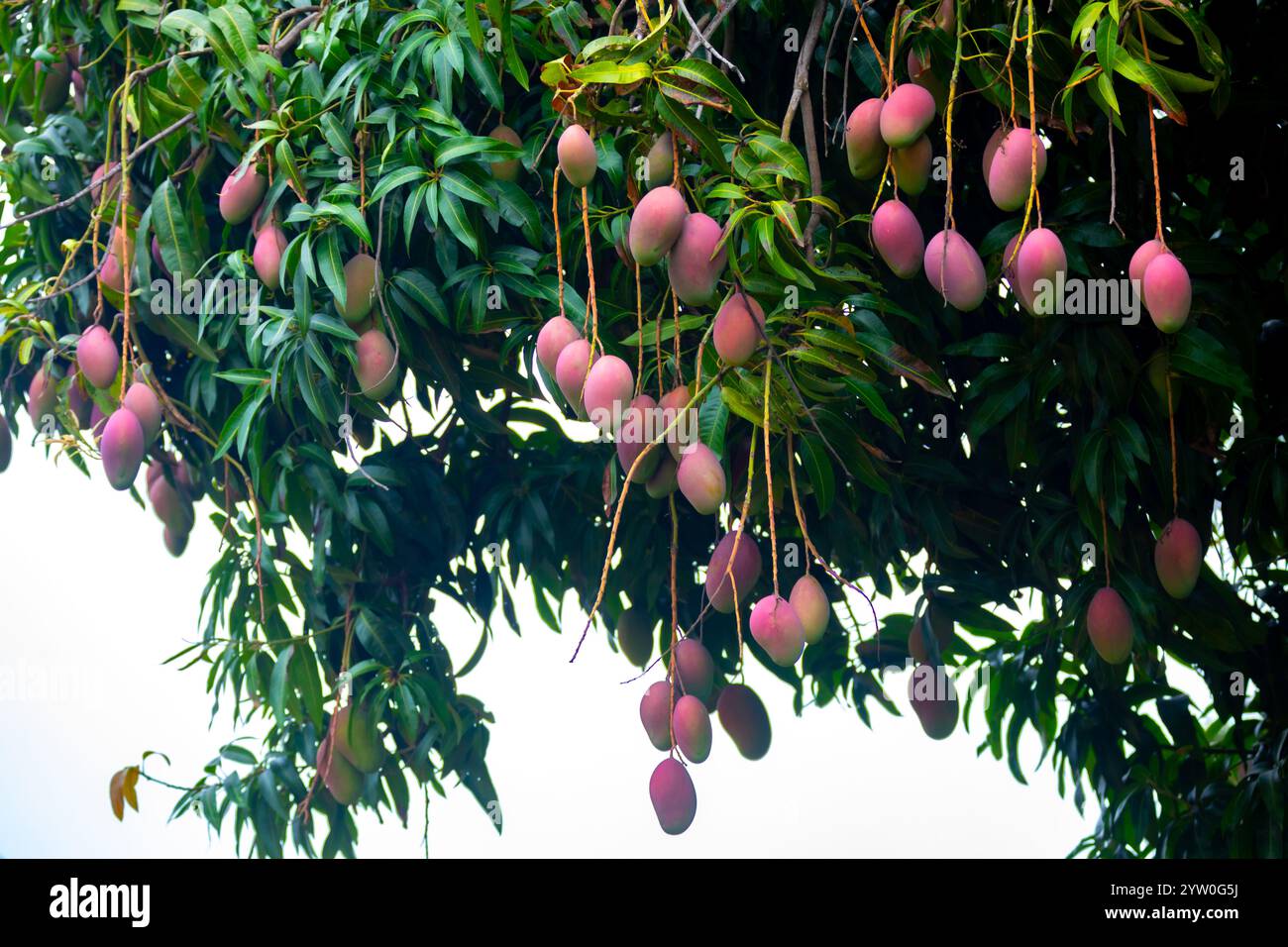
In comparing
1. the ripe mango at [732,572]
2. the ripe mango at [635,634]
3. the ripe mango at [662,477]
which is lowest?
the ripe mango at [732,572]

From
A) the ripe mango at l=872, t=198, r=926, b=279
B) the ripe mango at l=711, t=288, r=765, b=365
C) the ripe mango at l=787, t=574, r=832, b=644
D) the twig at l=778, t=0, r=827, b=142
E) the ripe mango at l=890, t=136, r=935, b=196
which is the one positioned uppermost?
the twig at l=778, t=0, r=827, b=142

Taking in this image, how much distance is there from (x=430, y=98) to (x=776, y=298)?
1.62 feet

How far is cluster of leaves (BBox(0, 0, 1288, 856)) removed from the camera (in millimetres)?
1252

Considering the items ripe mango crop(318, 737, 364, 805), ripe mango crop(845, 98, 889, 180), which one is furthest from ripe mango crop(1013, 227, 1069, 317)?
ripe mango crop(318, 737, 364, 805)

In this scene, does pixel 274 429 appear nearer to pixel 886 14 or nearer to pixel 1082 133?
pixel 886 14

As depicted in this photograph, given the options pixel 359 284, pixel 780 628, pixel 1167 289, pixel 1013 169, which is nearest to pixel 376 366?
pixel 359 284

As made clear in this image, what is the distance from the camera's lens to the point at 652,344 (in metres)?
1.33

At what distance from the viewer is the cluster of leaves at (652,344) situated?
1252mm

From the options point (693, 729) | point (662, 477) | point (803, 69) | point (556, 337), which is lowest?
point (693, 729)

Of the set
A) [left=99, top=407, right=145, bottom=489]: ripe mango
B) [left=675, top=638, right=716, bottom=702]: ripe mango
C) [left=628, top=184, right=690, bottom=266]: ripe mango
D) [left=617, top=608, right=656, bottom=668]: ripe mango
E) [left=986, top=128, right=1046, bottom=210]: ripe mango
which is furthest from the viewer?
[left=617, top=608, right=656, bottom=668]: ripe mango

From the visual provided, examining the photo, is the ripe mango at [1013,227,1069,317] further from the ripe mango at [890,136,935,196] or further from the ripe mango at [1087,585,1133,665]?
the ripe mango at [1087,585,1133,665]

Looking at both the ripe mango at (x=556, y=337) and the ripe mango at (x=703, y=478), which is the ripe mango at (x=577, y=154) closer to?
the ripe mango at (x=556, y=337)

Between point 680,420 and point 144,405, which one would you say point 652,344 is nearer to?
point 680,420

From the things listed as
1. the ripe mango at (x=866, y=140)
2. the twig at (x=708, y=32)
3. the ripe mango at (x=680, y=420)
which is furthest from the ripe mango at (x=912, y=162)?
the ripe mango at (x=680, y=420)
